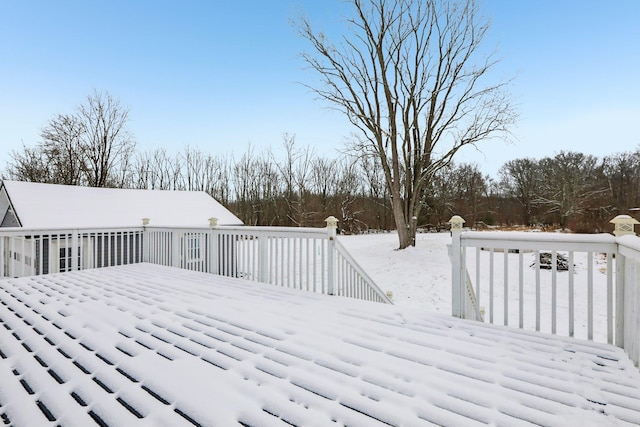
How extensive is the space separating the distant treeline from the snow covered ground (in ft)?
28.8

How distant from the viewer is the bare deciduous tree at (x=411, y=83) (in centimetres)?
1146

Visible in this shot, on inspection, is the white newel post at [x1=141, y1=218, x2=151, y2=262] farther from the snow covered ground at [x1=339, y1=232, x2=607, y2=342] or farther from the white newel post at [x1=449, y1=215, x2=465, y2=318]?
the white newel post at [x1=449, y1=215, x2=465, y2=318]

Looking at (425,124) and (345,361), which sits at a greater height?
(425,124)

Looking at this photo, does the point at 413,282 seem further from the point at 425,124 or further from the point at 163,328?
the point at 163,328

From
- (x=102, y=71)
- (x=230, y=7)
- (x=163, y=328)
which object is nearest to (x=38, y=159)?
(x=102, y=71)

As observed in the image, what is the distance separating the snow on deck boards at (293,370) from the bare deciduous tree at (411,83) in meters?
9.87

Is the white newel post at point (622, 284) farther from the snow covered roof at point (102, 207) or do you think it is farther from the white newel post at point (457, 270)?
the snow covered roof at point (102, 207)

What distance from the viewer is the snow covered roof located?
9305 millimetres

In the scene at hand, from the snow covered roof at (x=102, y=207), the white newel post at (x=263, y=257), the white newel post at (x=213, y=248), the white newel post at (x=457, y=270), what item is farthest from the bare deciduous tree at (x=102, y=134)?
the white newel post at (x=457, y=270)

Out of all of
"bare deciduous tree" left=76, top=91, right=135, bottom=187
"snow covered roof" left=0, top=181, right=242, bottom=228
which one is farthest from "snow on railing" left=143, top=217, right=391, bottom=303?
"bare deciduous tree" left=76, top=91, right=135, bottom=187

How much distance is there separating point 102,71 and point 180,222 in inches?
242

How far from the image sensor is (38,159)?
742 inches

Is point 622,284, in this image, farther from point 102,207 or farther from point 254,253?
point 102,207

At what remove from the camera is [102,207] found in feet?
35.6
